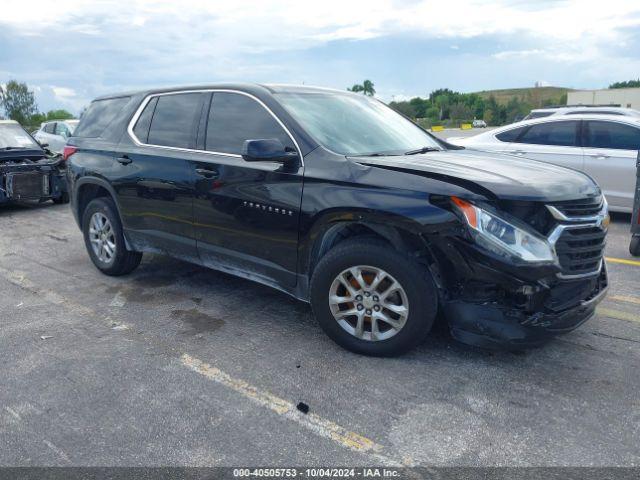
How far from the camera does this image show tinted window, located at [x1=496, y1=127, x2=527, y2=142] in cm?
851

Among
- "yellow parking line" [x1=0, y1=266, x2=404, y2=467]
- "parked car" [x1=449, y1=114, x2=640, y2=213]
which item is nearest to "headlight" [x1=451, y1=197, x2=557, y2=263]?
"yellow parking line" [x1=0, y1=266, x2=404, y2=467]

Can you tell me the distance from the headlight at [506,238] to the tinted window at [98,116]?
3.72 m

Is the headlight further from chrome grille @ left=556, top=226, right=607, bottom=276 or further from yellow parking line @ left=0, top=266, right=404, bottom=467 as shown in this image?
yellow parking line @ left=0, top=266, right=404, bottom=467

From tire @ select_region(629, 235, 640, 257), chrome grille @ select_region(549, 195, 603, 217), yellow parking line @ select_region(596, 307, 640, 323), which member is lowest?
yellow parking line @ select_region(596, 307, 640, 323)

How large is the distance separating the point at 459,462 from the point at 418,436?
258 mm

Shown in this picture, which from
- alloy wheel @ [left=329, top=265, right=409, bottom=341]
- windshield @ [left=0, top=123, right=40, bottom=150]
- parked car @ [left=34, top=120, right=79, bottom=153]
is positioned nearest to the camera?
alloy wheel @ [left=329, top=265, right=409, bottom=341]

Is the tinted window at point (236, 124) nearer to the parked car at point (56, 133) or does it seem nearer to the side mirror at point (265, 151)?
the side mirror at point (265, 151)

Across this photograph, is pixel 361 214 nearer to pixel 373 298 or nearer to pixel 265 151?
pixel 373 298

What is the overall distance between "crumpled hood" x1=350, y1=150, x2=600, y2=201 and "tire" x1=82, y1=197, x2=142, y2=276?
2.75 m

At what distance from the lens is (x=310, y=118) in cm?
407

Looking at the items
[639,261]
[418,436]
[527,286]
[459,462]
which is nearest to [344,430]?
[418,436]

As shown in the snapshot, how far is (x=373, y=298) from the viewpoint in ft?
11.5

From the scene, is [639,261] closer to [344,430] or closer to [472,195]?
[472,195]

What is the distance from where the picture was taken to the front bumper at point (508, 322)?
3.13 meters
